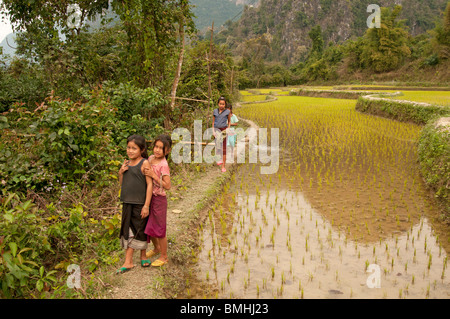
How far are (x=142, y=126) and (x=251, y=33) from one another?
7351 cm

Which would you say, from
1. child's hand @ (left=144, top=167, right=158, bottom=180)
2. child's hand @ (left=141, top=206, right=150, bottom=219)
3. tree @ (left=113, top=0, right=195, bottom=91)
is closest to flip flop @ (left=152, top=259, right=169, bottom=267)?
child's hand @ (left=141, top=206, right=150, bottom=219)

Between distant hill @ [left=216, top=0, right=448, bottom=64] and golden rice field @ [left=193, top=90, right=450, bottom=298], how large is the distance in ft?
198

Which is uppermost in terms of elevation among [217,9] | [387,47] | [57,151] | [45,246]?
[217,9]

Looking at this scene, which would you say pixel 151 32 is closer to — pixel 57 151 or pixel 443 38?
pixel 57 151

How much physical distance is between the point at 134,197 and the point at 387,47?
39689mm

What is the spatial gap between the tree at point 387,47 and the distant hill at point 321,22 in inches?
994

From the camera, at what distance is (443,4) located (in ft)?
214

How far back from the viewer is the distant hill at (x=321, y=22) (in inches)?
2549

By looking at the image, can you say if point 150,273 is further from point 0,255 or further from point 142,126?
point 142,126

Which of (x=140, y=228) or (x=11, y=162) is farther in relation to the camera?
(x=11, y=162)

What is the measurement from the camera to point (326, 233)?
4070 millimetres

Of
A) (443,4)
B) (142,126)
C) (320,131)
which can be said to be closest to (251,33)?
(443,4)

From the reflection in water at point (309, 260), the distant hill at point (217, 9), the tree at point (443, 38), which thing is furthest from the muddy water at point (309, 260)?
the distant hill at point (217, 9)

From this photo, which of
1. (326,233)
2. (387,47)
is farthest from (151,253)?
(387,47)
